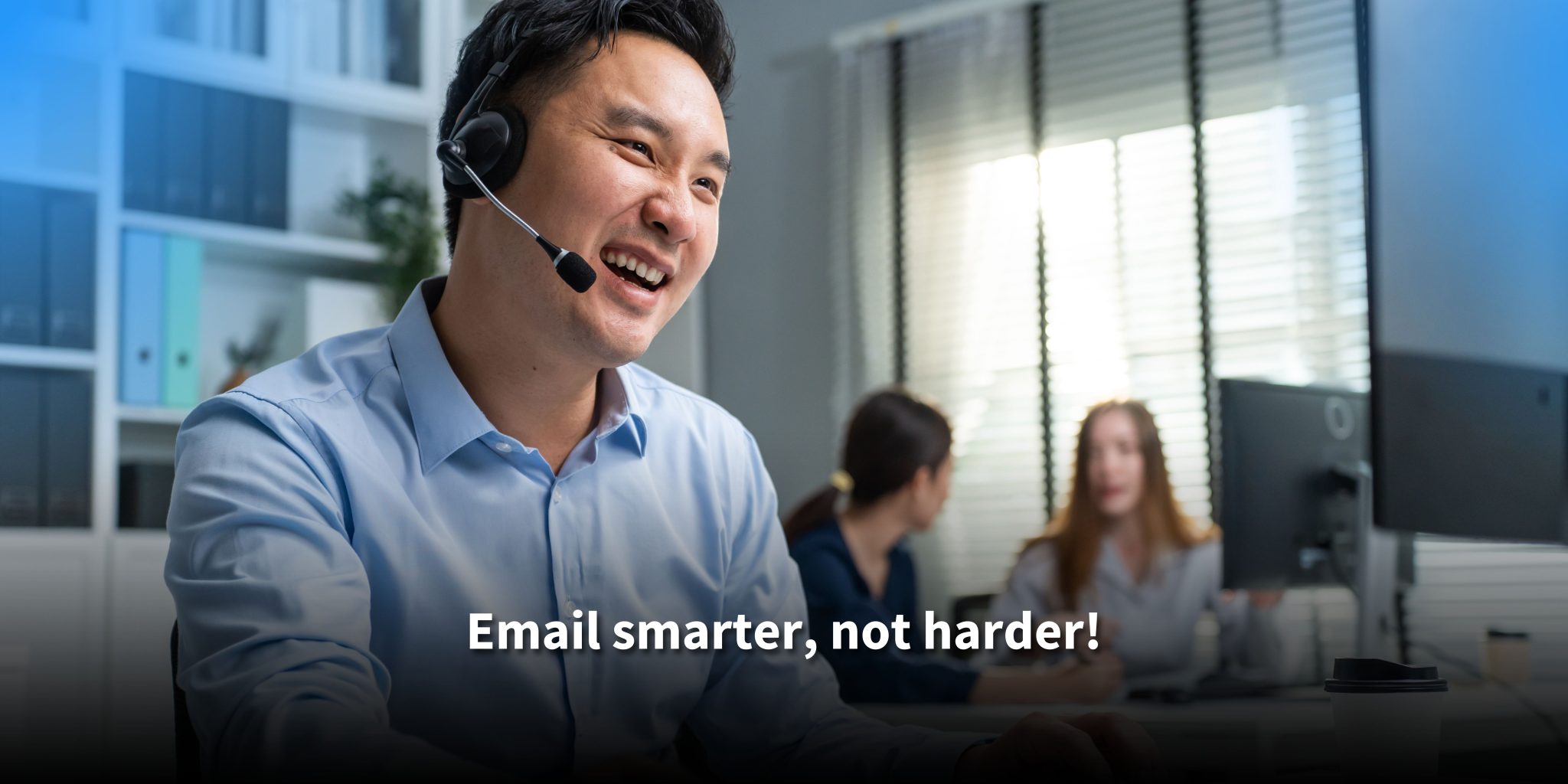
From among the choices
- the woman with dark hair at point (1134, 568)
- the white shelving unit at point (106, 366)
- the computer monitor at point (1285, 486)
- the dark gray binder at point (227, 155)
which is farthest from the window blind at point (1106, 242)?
the dark gray binder at point (227, 155)

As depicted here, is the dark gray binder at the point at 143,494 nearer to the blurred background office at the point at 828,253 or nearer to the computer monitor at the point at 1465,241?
the blurred background office at the point at 828,253

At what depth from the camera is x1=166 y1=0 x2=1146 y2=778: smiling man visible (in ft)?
2.81

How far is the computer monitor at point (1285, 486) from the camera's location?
6.42ft

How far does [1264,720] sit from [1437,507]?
72 centimetres

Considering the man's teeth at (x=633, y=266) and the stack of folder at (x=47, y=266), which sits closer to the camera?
the man's teeth at (x=633, y=266)

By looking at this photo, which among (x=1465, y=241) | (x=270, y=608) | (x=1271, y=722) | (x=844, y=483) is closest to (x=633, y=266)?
(x=270, y=608)

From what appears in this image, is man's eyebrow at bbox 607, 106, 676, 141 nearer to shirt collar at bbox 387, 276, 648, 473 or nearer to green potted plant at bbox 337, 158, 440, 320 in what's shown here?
shirt collar at bbox 387, 276, 648, 473

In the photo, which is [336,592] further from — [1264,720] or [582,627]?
[1264,720]

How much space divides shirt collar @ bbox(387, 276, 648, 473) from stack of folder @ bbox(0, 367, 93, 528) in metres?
1.90

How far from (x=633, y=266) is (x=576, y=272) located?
0.08m

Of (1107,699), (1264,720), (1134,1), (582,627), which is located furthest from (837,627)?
(1134,1)

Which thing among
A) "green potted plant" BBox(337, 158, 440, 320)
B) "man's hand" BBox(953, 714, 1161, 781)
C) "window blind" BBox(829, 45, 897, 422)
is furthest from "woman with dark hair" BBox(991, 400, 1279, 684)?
"man's hand" BBox(953, 714, 1161, 781)

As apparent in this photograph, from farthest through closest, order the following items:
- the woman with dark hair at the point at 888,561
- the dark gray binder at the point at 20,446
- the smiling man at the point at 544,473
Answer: the dark gray binder at the point at 20,446 < the woman with dark hair at the point at 888,561 < the smiling man at the point at 544,473

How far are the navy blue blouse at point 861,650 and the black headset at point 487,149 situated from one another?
114cm
